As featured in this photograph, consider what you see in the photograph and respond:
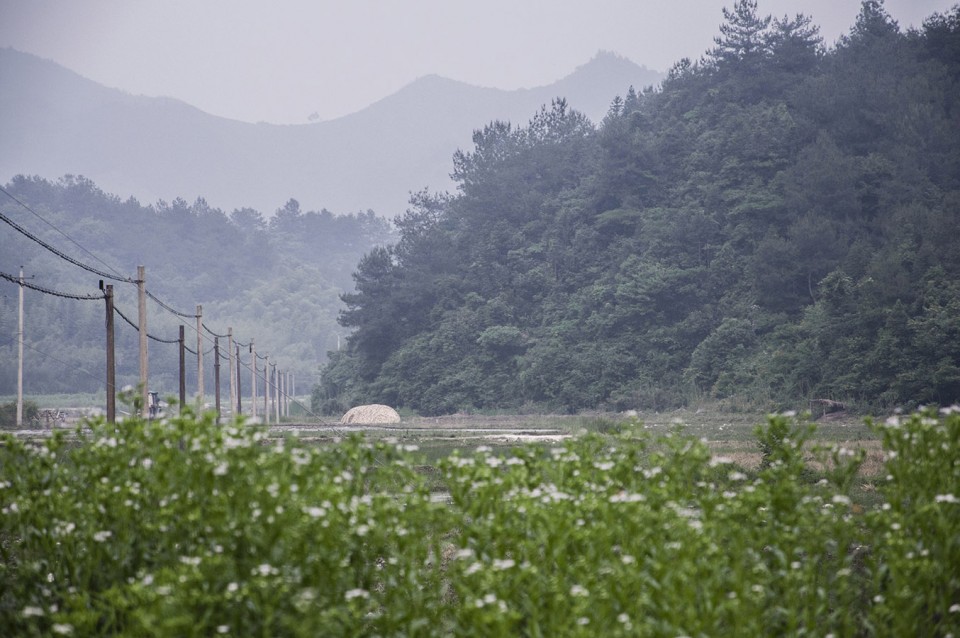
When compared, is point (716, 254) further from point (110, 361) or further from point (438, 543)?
point (438, 543)

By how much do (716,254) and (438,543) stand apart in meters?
59.5

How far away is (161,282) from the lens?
143m

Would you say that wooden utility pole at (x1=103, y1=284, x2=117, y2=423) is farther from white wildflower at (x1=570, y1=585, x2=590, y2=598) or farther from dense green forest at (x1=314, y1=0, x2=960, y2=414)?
dense green forest at (x1=314, y1=0, x2=960, y2=414)

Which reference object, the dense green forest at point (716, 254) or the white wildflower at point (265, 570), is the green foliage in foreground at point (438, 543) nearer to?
the white wildflower at point (265, 570)

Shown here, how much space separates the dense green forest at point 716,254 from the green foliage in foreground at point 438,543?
37882 mm

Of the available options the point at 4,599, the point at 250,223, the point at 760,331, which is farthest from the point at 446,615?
the point at 250,223

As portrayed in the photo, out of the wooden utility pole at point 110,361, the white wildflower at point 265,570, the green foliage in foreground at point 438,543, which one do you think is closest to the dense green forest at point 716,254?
the wooden utility pole at point 110,361

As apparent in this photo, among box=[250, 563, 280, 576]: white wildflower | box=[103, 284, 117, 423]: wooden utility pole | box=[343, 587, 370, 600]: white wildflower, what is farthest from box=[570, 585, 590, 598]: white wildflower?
box=[103, 284, 117, 423]: wooden utility pole

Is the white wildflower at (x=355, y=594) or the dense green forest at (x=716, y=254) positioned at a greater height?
the dense green forest at (x=716, y=254)

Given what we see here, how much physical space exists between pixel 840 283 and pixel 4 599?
48249 millimetres

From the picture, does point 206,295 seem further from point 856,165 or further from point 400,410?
point 856,165

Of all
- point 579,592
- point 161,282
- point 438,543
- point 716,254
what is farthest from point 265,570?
point 161,282

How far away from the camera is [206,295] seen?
143875mm

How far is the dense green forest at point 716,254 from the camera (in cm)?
5012
